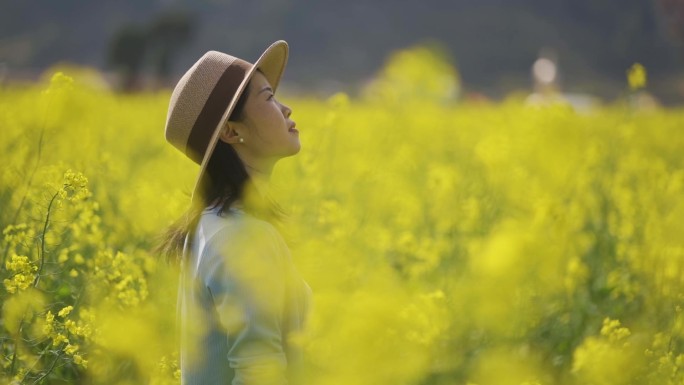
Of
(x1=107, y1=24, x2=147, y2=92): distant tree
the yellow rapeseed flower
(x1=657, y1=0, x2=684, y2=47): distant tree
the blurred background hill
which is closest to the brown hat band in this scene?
the yellow rapeseed flower

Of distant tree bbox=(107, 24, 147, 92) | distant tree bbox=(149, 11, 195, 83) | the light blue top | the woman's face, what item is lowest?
the light blue top

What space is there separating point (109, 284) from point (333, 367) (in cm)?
90

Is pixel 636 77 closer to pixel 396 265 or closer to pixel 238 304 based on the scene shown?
pixel 396 265

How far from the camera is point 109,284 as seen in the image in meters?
2.60

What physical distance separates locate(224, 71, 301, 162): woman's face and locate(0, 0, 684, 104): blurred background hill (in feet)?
96.7

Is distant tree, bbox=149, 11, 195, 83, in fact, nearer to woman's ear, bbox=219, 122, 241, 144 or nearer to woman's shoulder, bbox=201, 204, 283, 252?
woman's ear, bbox=219, 122, 241, 144

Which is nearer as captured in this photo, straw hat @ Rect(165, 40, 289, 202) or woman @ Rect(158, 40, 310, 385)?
woman @ Rect(158, 40, 310, 385)

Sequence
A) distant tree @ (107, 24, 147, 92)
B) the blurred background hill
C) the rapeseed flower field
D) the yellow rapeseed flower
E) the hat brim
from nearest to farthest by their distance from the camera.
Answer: the hat brim → the rapeseed flower field → the yellow rapeseed flower → distant tree @ (107, 24, 147, 92) → the blurred background hill

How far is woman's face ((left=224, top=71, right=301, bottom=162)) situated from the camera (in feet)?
6.54

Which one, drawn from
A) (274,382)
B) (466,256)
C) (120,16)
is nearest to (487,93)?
(120,16)

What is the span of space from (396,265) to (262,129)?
2.36 m

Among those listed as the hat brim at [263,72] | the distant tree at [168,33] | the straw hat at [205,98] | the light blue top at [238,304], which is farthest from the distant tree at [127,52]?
the light blue top at [238,304]

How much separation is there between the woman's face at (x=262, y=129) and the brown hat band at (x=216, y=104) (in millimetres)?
31

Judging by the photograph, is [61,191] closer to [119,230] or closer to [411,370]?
[411,370]
